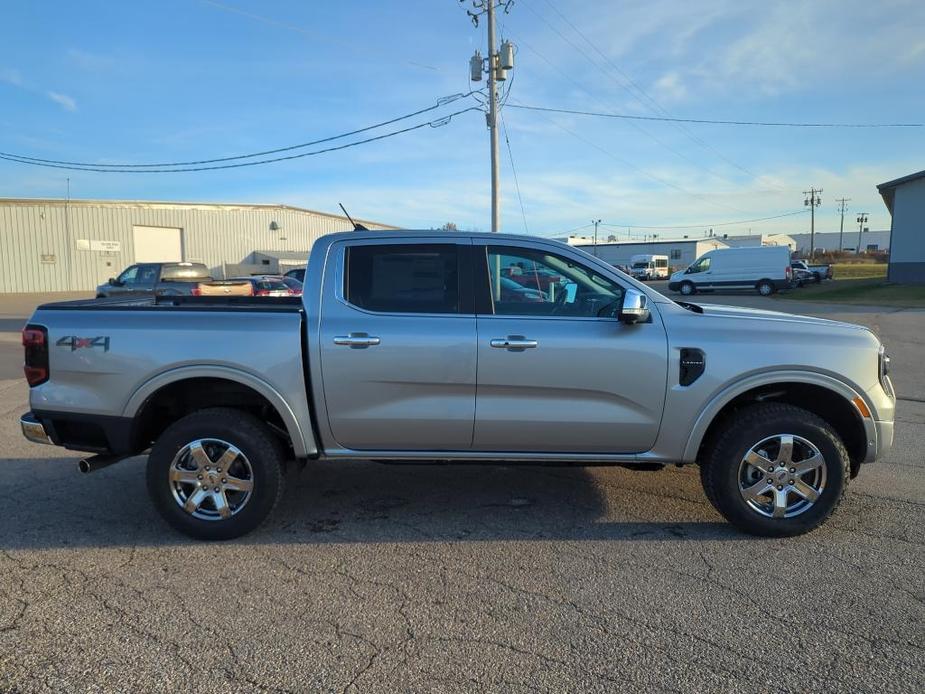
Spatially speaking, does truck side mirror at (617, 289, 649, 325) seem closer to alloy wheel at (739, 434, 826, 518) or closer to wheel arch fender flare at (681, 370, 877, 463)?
wheel arch fender flare at (681, 370, 877, 463)

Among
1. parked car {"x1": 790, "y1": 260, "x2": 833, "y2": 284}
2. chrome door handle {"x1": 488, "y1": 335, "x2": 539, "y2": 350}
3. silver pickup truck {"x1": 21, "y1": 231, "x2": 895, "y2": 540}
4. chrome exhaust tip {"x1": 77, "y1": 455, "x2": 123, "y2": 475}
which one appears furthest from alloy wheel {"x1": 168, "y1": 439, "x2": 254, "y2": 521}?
parked car {"x1": 790, "y1": 260, "x2": 833, "y2": 284}

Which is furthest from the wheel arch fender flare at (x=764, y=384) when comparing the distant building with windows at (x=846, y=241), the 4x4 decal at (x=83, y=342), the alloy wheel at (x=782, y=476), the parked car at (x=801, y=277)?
the distant building with windows at (x=846, y=241)

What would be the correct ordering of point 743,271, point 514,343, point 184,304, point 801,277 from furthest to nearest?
point 801,277
point 743,271
point 184,304
point 514,343

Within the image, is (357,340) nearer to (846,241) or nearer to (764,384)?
(764,384)

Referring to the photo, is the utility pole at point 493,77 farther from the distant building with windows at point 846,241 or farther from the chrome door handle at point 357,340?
the distant building with windows at point 846,241

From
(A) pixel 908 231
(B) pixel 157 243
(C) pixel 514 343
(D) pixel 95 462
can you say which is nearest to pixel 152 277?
(D) pixel 95 462

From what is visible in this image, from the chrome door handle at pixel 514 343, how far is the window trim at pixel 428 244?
0.81 feet

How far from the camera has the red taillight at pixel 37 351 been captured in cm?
405

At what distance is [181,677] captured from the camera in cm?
272

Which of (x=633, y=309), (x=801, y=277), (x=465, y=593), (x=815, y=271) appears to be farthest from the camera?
(x=815, y=271)

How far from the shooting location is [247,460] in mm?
4016

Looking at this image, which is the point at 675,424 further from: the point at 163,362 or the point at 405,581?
the point at 163,362

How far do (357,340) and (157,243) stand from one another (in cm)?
4423

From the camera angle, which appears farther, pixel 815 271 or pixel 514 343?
pixel 815 271
